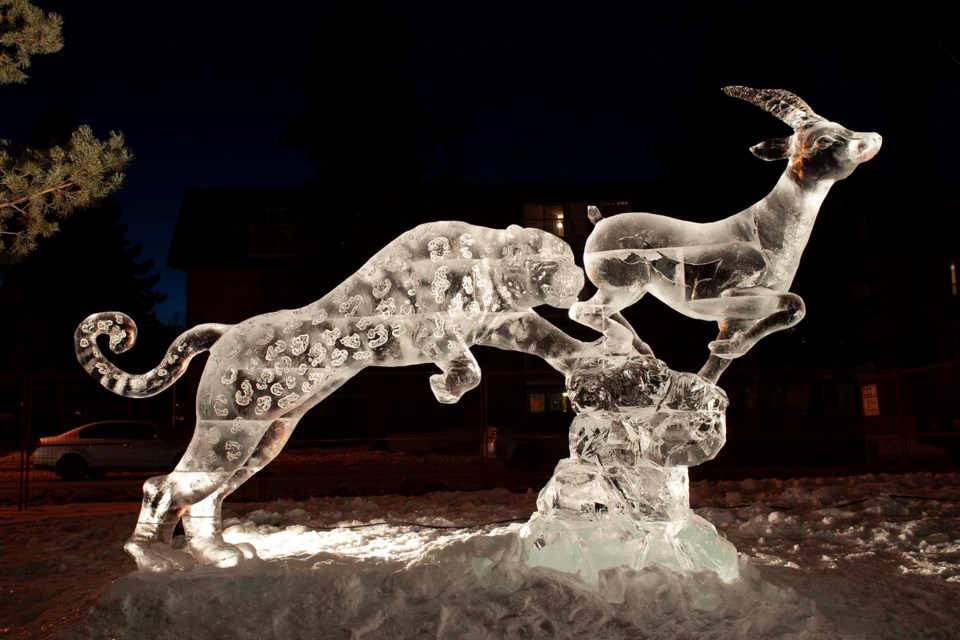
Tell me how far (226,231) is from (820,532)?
1983cm

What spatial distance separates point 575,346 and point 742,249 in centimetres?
98

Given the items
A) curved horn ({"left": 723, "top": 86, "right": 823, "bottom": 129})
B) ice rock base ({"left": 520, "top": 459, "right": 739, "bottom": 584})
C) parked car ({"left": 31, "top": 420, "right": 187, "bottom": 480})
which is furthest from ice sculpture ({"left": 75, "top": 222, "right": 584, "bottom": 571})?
parked car ({"left": 31, "top": 420, "right": 187, "bottom": 480})

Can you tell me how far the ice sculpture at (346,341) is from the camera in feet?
13.1

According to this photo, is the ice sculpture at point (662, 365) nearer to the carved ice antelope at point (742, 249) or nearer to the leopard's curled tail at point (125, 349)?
the carved ice antelope at point (742, 249)

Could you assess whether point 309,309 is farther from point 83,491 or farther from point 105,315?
point 83,491

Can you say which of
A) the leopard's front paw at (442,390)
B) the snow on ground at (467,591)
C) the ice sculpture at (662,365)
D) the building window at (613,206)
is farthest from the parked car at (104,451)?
the building window at (613,206)

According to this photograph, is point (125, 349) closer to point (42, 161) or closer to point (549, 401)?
point (42, 161)

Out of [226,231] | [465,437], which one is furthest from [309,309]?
[226,231]

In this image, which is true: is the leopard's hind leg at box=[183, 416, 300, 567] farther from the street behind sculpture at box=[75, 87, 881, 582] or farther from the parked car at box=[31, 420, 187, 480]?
the parked car at box=[31, 420, 187, 480]

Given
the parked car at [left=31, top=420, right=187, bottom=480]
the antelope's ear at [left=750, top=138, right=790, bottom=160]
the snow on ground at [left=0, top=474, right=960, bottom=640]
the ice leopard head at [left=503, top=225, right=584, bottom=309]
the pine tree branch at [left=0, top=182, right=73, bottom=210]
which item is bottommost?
the snow on ground at [left=0, top=474, right=960, bottom=640]

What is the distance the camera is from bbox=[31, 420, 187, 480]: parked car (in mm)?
11070

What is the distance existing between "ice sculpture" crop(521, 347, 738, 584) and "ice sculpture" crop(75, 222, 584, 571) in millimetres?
328

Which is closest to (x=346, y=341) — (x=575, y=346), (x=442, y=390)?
(x=442, y=390)

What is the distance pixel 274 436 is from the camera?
4320 mm
